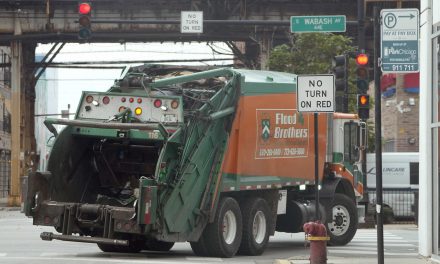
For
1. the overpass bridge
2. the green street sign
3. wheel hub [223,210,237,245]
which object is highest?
the overpass bridge

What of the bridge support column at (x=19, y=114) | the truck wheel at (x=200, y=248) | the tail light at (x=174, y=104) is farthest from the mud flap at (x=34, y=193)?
the bridge support column at (x=19, y=114)

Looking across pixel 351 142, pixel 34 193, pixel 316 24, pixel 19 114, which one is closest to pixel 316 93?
pixel 34 193

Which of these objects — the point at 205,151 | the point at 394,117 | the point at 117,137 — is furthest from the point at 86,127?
the point at 394,117

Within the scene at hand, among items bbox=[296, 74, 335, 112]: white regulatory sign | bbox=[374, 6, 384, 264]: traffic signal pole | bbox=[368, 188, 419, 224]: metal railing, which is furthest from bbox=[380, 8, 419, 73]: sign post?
A: bbox=[368, 188, 419, 224]: metal railing

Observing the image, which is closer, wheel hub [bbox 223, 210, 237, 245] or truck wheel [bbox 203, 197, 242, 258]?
truck wheel [bbox 203, 197, 242, 258]

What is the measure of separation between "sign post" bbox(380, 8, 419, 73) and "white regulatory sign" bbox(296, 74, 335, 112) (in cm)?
209

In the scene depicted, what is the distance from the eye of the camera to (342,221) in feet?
65.3

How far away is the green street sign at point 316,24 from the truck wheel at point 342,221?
7179mm

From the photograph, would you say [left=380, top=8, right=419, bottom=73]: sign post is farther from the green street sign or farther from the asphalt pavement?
the green street sign

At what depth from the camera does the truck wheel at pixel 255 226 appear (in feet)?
55.0

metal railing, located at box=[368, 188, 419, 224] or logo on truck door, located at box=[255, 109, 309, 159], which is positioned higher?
logo on truck door, located at box=[255, 109, 309, 159]

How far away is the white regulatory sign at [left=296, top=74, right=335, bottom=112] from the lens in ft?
47.6

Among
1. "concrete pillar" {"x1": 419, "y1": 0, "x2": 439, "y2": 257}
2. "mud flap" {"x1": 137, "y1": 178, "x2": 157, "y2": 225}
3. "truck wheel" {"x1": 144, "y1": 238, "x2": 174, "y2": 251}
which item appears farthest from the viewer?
"truck wheel" {"x1": 144, "y1": 238, "x2": 174, "y2": 251}

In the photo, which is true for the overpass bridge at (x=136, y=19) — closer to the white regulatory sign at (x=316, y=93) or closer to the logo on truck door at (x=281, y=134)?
the logo on truck door at (x=281, y=134)
